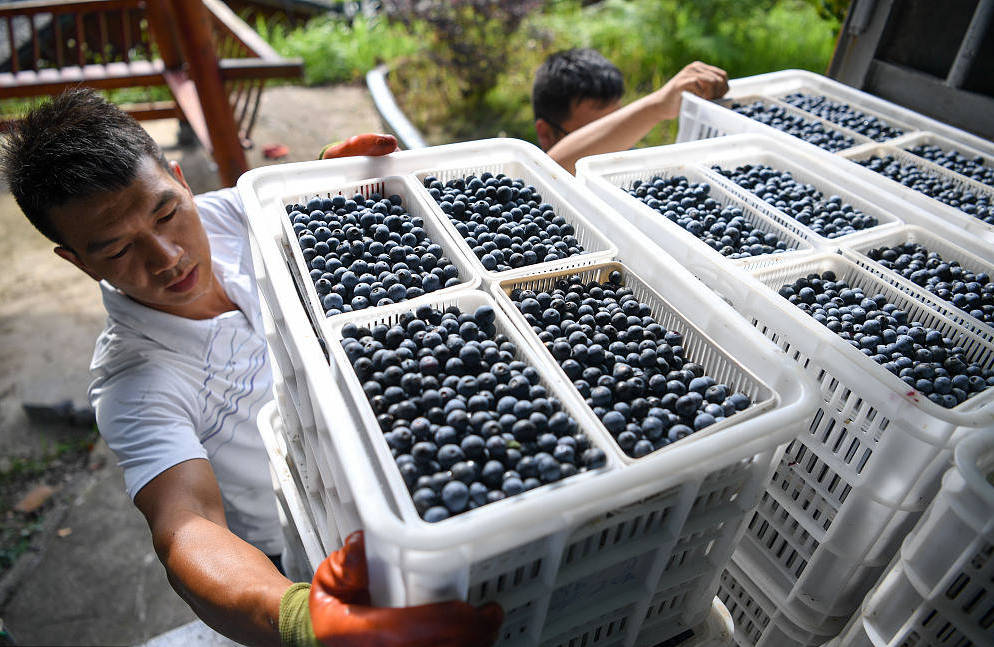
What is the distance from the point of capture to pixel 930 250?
1.68 meters

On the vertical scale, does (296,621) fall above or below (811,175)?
→ below

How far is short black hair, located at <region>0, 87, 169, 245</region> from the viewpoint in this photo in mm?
1321

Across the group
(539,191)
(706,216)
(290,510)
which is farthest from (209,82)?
(706,216)

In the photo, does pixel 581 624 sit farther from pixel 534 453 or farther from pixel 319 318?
pixel 319 318

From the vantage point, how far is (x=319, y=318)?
1144 millimetres

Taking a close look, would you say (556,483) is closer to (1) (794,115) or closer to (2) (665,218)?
(2) (665,218)

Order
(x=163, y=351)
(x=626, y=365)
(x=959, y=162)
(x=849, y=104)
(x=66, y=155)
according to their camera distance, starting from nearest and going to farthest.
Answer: (x=626, y=365) → (x=66, y=155) → (x=163, y=351) → (x=959, y=162) → (x=849, y=104)

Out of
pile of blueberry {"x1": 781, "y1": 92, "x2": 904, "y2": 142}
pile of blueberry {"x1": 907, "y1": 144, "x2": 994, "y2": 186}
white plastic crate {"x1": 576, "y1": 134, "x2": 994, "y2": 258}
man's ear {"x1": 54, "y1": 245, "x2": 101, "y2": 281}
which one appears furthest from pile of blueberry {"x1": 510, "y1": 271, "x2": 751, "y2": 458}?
pile of blueberry {"x1": 781, "y1": 92, "x2": 904, "y2": 142}

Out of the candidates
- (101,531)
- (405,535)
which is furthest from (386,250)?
(101,531)

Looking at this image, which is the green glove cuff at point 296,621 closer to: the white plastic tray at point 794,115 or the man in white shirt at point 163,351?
the man in white shirt at point 163,351

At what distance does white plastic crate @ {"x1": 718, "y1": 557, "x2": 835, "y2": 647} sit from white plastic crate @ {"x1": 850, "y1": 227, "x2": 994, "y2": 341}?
754 mm

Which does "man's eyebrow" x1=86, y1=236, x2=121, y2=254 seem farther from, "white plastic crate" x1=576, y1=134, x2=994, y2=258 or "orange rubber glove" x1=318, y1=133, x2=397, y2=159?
"white plastic crate" x1=576, y1=134, x2=994, y2=258

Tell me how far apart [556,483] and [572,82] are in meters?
2.21

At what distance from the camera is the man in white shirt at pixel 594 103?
7.65ft
